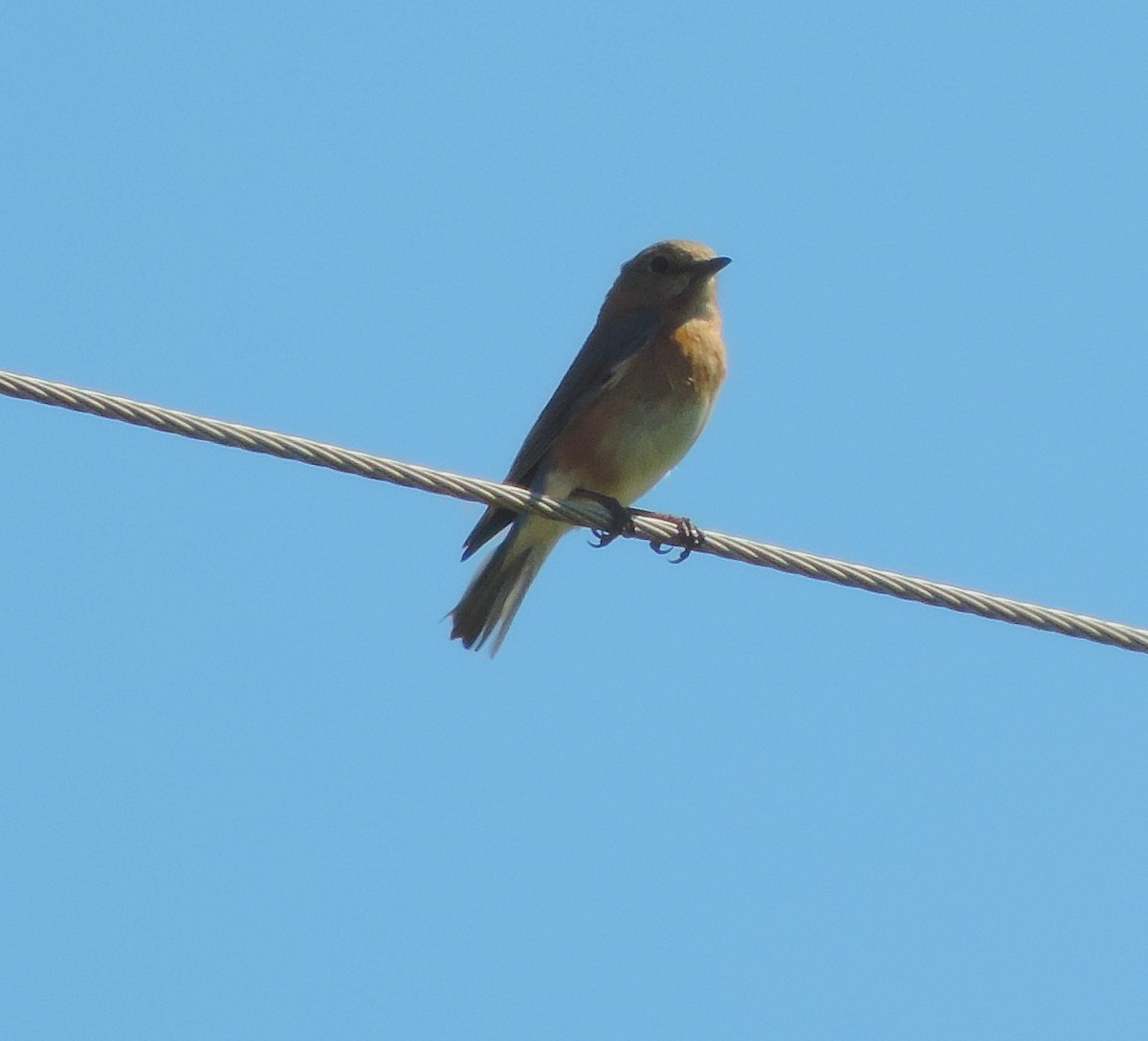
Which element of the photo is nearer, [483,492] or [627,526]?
[483,492]

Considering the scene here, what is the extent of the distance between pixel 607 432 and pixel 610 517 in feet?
2.00

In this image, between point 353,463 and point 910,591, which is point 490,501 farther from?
point 910,591

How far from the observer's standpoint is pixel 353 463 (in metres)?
5.98

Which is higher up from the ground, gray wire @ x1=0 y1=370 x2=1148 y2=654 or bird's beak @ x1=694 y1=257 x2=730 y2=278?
bird's beak @ x1=694 y1=257 x2=730 y2=278

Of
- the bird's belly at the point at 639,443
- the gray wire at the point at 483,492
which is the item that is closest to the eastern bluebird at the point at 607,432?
the bird's belly at the point at 639,443

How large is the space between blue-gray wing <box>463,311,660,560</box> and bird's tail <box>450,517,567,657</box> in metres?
0.16

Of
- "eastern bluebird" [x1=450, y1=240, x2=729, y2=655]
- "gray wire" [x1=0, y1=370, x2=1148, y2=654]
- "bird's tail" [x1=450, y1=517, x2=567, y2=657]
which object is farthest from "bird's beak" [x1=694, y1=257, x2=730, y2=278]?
"gray wire" [x1=0, y1=370, x2=1148, y2=654]

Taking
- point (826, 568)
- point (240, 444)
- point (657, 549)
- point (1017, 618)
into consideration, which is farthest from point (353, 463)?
point (657, 549)

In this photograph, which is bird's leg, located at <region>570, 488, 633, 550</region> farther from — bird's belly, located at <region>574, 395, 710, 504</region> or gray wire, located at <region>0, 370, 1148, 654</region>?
gray wire, located at <region>0, 370, 1148, 654</region>

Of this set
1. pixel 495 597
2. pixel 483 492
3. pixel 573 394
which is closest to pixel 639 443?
pixel 573 394

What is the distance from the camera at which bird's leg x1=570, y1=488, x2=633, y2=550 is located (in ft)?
27.5

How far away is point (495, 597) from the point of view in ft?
29.8

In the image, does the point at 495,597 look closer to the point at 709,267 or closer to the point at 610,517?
the point at 610,517

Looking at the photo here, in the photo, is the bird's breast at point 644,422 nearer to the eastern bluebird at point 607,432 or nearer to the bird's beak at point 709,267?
the eastern bluebird at point 607,432
